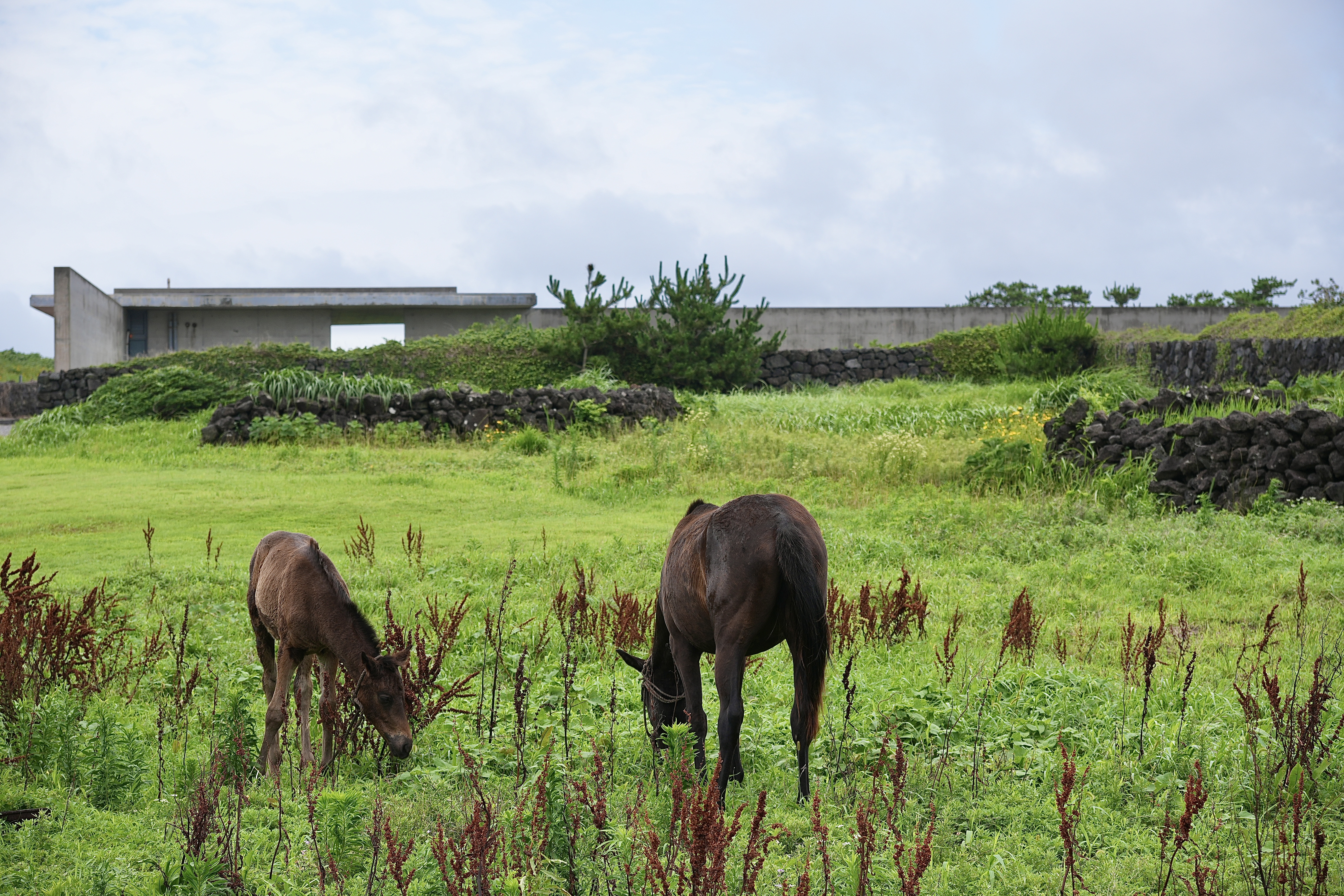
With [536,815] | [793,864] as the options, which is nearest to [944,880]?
[793,864]

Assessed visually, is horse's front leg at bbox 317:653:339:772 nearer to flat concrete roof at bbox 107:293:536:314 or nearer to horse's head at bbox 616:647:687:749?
horse's head at bbox 616:647:687:749

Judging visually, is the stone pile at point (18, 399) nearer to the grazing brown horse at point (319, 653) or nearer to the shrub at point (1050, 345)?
the shrub at point (1050, 345)

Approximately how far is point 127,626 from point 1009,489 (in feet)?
32.4

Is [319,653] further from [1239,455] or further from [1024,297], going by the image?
[1024,297]

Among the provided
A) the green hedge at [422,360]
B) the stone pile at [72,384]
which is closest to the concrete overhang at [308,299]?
the green hedge at [422,360]

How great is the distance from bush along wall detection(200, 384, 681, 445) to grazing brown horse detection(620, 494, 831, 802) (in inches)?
573

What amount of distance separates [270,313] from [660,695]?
3240 centimetres

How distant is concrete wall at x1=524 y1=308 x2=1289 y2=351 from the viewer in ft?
112

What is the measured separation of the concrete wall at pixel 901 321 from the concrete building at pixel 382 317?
0.03 meters

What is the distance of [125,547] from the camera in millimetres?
9805

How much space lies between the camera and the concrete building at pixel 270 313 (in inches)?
1286

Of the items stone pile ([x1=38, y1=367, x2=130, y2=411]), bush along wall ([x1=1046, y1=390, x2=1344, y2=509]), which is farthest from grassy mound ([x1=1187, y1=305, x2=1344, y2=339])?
stone pile ([x1=38, y1=367, x2=130, y2=411])

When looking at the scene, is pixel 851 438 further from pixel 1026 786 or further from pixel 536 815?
pixel 536 815

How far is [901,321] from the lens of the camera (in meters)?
34.7
